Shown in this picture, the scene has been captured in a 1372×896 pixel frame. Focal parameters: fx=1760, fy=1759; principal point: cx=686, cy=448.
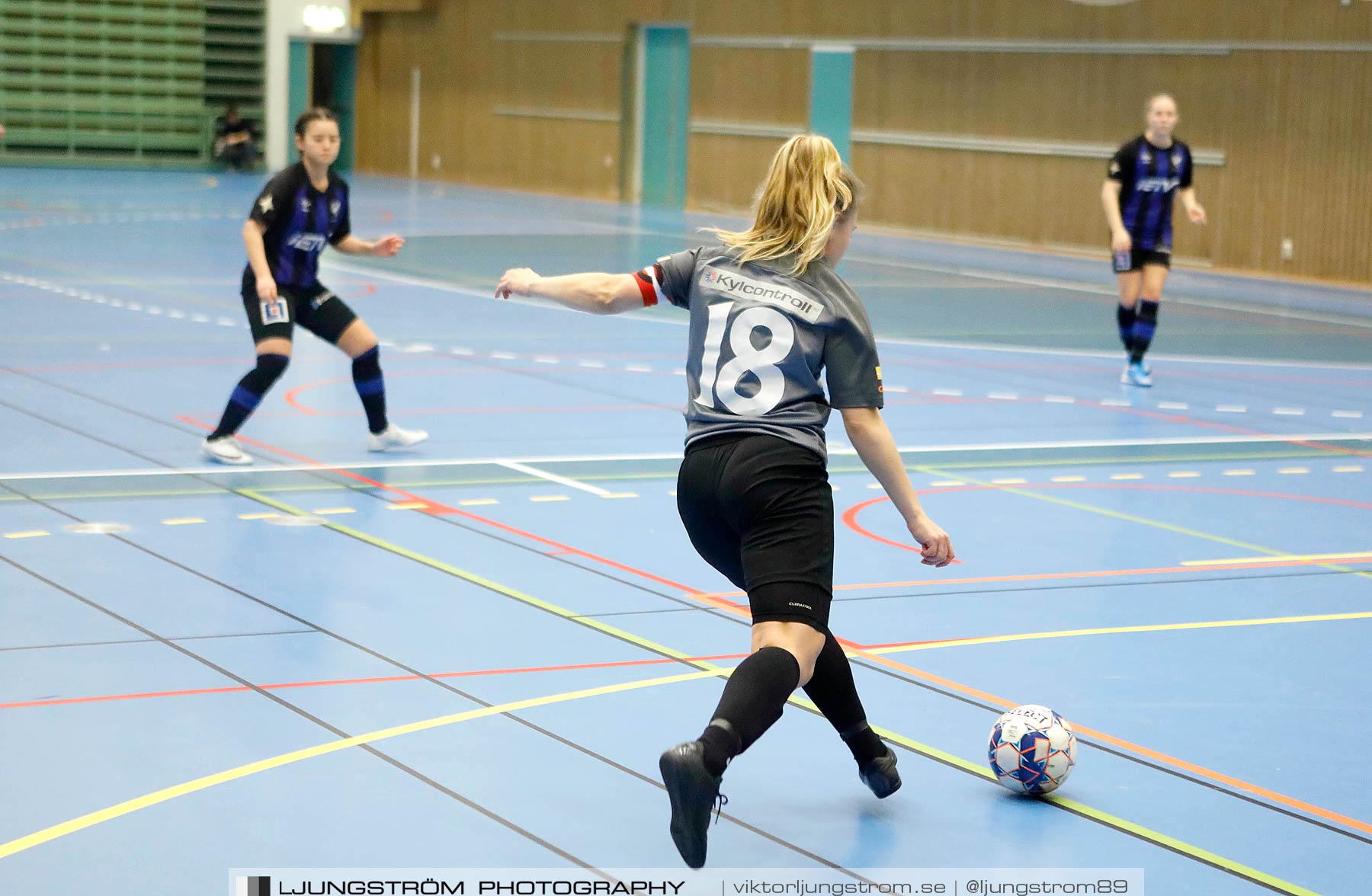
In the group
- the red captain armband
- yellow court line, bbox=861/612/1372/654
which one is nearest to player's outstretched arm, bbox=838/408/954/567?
the red captain armband

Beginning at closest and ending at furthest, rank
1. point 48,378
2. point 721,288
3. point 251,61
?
point 721,288, point 48,378, point 251,61

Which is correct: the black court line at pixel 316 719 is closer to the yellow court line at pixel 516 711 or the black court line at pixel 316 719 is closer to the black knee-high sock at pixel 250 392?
the yellow court line at pixel 516 711


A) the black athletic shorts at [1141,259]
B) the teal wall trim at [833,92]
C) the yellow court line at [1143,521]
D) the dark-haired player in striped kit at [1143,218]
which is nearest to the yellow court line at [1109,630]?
the yellow court line at [1143,521]

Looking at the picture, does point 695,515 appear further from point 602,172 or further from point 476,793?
point 602,172

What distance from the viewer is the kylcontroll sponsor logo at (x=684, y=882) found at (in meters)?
3.75

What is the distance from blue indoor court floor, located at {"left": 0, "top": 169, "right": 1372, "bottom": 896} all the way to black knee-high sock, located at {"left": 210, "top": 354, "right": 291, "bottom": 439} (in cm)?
25

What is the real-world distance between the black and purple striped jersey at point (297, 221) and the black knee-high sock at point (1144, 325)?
5.94 m

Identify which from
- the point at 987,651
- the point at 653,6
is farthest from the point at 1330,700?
the point at 653,6

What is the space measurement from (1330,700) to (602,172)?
92.8 feet

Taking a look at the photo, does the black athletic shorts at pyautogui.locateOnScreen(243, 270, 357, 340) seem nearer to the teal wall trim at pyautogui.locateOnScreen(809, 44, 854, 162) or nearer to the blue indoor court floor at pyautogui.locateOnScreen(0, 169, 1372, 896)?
the blue indoor court floor at pyautogui.locateOnScreen(0, 169, 1372, 896)

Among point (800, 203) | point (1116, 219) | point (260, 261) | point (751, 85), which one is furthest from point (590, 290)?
point (751, 85)

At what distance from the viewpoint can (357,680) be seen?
207 inches

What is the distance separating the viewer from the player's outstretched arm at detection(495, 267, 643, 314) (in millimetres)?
4270

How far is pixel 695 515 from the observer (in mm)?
4176
